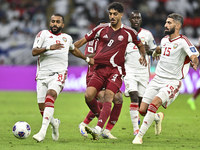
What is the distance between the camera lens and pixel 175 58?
7.06 metres

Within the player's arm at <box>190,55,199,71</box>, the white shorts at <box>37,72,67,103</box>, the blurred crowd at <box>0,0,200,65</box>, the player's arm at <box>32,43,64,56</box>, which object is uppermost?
the blurred crowd at <box>0,0,200,65</box>

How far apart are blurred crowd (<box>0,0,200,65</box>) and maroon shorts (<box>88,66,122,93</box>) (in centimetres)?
1307

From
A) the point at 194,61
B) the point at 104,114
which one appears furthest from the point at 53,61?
the point at 194,61

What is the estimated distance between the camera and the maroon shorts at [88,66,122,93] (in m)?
6.92

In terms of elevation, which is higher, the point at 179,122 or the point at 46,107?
the point at 46,107

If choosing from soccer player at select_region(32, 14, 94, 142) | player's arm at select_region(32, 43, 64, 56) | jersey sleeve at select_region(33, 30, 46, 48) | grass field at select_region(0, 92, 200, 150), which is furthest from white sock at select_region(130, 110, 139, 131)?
jersey sleeve at select_region(33, 30, 46, 48)

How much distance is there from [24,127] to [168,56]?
2.81 m

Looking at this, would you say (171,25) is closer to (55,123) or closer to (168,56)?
(168,56)

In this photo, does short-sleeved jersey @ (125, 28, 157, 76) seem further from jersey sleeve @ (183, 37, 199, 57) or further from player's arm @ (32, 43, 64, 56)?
player's arm @ (32, 43, 64, 56)

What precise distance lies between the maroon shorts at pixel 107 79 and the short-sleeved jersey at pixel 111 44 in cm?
9

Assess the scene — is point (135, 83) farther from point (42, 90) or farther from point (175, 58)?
point (42, 90)

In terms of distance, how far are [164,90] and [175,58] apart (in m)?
0.62

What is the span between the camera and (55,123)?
23.0ft

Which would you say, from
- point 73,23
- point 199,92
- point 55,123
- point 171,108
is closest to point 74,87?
point 73,23
